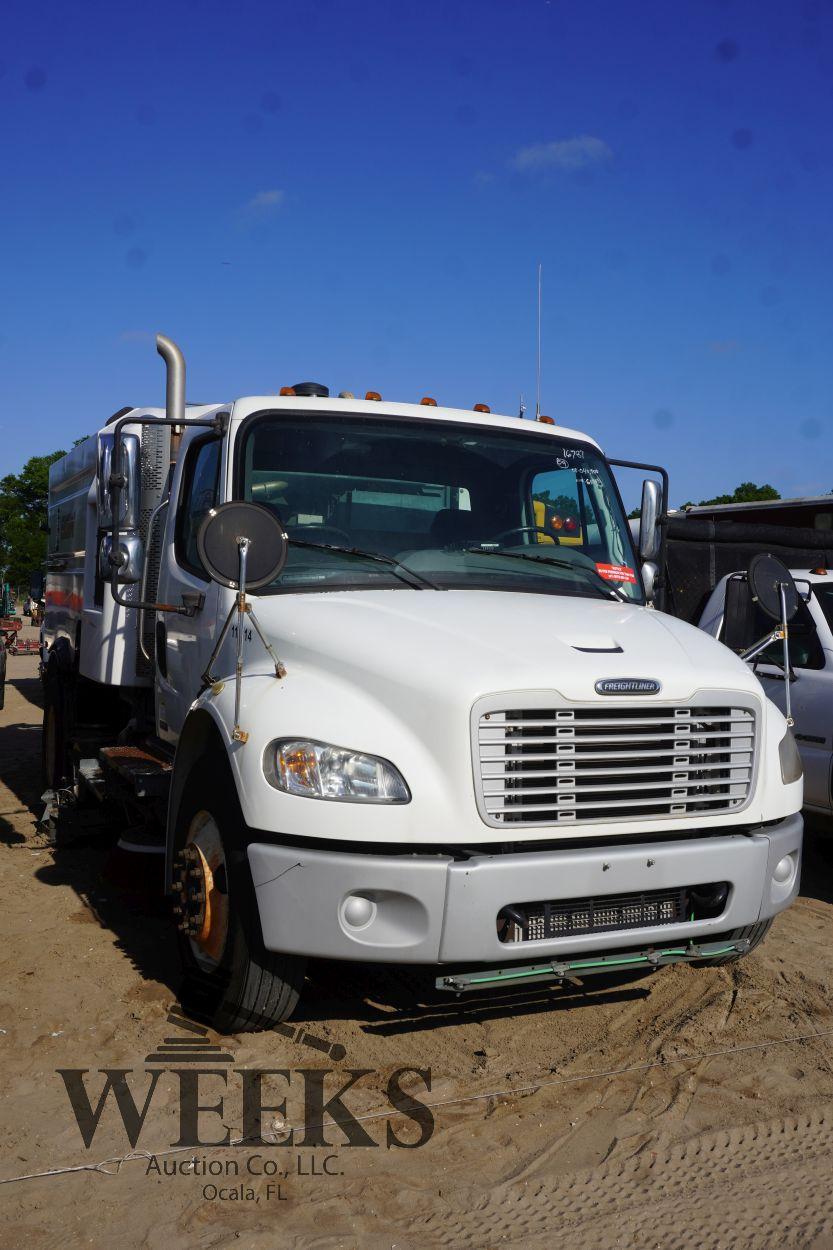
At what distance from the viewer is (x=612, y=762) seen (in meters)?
3.84

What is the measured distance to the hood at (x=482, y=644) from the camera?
3742 mm

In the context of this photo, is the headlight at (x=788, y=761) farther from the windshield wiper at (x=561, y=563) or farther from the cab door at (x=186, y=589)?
the cab door at (x=186, y=589)

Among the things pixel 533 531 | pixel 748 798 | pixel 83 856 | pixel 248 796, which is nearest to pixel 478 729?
pixel 248 796

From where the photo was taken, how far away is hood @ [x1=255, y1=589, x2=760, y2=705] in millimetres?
3742

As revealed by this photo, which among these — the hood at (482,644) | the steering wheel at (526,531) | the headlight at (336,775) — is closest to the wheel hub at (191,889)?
the headlight at (336,775)

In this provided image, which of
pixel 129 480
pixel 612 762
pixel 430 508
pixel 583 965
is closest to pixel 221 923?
pixel 583 965

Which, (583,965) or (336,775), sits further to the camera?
(583,965)

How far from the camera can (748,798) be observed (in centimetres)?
409

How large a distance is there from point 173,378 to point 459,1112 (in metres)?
4.03

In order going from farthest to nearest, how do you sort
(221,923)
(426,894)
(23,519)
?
(23,519) < (221,923) < (426,894)

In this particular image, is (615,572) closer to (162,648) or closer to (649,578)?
(649,578)

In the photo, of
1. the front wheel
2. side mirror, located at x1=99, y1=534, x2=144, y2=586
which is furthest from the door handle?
the front wheel

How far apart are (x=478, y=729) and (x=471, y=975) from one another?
82 cm

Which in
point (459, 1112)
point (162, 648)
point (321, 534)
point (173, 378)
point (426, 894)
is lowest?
point (459, 1112)
